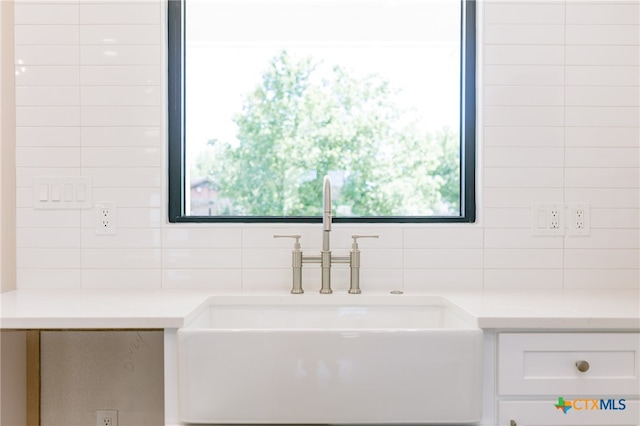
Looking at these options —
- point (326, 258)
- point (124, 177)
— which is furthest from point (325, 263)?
point (124, 177)

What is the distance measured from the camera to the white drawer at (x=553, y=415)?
4.53ft

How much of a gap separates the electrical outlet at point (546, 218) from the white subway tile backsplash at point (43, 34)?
1717 millimetres

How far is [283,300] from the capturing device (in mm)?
1741

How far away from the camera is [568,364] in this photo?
1.39 meters

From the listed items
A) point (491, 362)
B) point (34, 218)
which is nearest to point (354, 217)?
point (491, 362)

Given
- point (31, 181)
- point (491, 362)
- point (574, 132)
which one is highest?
point (574, 132)

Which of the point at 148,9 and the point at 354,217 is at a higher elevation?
the point at 148,9

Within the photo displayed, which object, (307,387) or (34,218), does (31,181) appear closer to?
(34,218)

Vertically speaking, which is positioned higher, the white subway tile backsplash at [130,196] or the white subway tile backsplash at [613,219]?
the white subway tile backsplash at [130,196]

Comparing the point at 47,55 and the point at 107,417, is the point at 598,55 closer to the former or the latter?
the point at 47,55

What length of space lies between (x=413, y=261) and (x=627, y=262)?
0.76m

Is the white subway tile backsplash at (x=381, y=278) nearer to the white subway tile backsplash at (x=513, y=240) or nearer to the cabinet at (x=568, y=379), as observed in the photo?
the white subway tile backsplash at (x=513, y=240)

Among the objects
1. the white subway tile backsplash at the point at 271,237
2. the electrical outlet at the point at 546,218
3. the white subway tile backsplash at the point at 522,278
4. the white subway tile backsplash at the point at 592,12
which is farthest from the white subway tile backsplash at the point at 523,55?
the white subway tile backsplash at the point at 271,237

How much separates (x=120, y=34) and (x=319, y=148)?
0.81m
